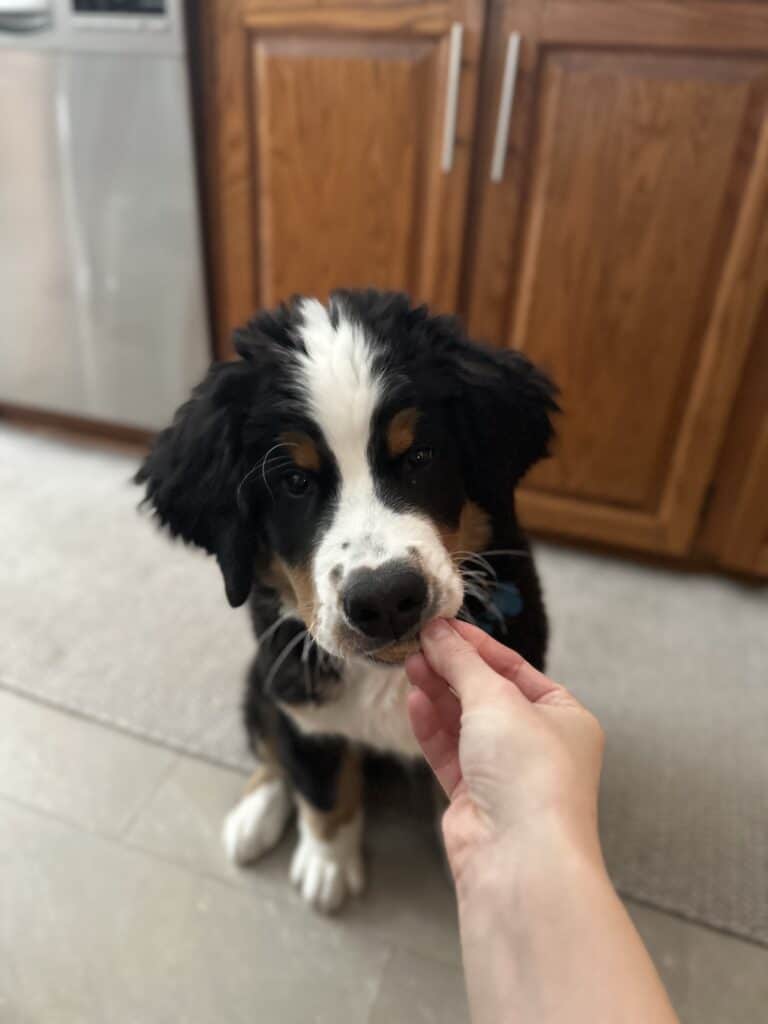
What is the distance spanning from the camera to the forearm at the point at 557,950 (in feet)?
1.90

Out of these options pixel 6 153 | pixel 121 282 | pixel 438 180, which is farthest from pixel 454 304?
pixel 6 153

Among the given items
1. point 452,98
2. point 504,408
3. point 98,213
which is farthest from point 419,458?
point 98,213

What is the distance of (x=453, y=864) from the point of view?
0.75 m

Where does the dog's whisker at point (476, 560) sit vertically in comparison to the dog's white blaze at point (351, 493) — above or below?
below

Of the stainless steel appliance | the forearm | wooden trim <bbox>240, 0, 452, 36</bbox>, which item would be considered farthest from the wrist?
the stainless steel appliance

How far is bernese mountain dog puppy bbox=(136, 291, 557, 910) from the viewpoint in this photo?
0.90 metres

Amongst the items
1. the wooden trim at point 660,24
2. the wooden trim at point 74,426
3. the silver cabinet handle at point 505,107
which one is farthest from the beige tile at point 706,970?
the wooden trim at point 74,426

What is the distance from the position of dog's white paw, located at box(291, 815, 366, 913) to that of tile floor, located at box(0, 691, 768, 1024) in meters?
0.03

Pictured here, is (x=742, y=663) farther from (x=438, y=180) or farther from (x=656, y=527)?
(x=438, y=180)

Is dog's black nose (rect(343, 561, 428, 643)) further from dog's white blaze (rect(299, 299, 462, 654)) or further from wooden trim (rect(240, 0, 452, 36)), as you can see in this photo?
wooden trim (rect(240, 0, 452, 36))

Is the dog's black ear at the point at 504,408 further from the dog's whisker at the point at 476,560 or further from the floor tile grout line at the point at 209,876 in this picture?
the floor tile grout line at the point at 209,876

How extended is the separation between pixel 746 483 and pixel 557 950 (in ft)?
5.49

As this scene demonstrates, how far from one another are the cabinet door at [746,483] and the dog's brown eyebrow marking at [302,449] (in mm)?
1394

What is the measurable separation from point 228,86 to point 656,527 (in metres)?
1.70
